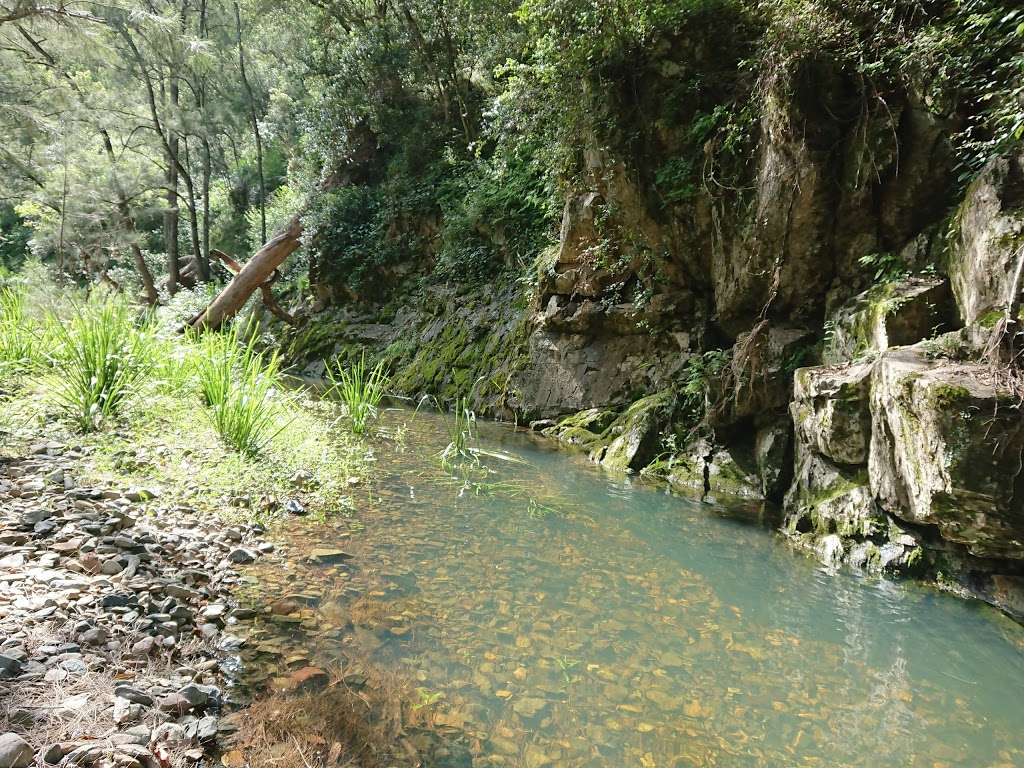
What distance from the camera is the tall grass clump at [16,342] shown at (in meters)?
4.02

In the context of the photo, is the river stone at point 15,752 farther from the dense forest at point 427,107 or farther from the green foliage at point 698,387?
the green foliage at point 698,387

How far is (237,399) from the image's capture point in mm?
4055

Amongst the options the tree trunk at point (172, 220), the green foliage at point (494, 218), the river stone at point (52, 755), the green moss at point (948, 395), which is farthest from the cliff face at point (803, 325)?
the tree trunk at point (172, 220)

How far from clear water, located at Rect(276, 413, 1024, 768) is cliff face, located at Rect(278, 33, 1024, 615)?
645 millimetres

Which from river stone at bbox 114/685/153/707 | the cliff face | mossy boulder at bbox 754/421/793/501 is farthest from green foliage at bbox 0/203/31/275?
mossy boulder at bbox 754/421/793/501

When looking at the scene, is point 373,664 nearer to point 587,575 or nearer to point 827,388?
point 587,575

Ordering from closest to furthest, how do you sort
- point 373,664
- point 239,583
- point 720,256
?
point 373,664
point 239,583
point 720,256

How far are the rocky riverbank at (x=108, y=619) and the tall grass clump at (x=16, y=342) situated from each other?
123cm

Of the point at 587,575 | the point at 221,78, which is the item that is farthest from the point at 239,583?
the point at 221,78

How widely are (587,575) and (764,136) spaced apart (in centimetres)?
490

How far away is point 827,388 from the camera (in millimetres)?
4285

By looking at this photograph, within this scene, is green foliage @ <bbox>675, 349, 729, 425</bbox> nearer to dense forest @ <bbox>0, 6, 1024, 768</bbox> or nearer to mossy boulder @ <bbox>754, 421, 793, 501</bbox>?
dense forest @ <bbox>0, 6, 1024, 768</bbox>

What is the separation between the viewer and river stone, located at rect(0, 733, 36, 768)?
1.30 meters

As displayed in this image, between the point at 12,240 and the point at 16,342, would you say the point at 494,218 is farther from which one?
the point at 12,240
